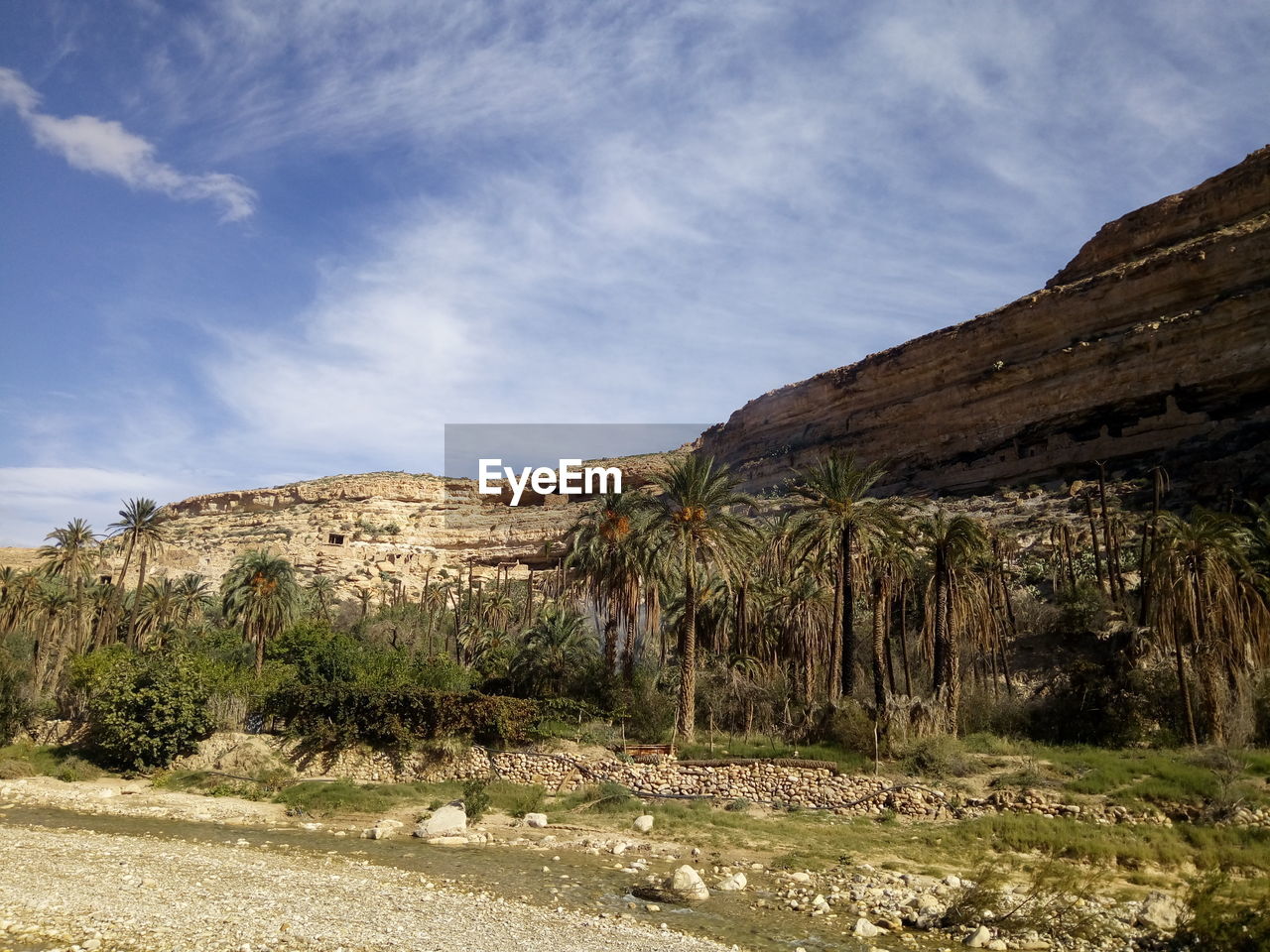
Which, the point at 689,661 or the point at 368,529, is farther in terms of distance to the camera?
the point at 368,529

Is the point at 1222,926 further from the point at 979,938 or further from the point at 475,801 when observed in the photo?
the point at 475,801

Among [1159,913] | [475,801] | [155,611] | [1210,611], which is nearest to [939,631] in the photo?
[1210,611]

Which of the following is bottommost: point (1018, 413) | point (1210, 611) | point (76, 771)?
point (76, 771)

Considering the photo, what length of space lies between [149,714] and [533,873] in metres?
16.9

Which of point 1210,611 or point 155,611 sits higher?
point 155,611

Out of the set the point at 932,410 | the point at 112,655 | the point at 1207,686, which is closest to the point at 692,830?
the point at 1207,686

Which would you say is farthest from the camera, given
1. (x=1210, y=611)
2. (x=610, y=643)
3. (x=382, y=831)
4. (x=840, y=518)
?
(x=610, y=643)

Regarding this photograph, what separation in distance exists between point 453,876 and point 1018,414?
59.0m

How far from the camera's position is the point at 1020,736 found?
2611 centimetres

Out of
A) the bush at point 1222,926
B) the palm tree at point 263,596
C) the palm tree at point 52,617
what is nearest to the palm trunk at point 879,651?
the bush at point 1222,926

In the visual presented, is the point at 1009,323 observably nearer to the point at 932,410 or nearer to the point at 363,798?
the point at 932,410

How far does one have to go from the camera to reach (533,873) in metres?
17.7

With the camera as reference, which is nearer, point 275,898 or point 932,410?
point 275,898

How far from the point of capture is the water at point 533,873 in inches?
544
